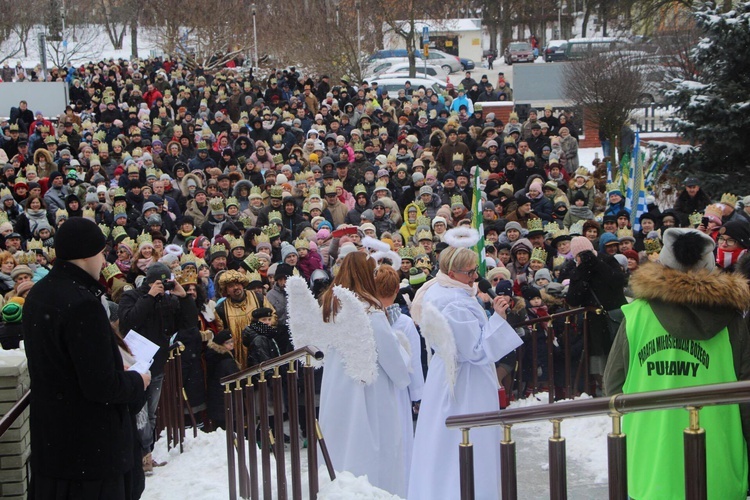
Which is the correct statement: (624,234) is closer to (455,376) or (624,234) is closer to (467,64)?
(455,376)

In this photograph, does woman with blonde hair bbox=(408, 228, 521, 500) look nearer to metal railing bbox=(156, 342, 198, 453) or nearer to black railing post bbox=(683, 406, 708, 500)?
metal railing bbox=(156, 342, 198, 453)

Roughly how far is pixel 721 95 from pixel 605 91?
906 cm

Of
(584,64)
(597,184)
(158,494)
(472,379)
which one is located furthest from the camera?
(584,64)

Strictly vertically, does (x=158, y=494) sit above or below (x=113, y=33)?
below

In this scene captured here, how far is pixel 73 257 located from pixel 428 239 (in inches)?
331

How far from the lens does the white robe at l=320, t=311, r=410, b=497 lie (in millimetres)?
6246

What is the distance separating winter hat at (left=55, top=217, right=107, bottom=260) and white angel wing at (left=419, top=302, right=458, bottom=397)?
7.35ft

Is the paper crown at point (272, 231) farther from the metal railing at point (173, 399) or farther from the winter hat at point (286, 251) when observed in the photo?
the metal railing at point (173, 399)

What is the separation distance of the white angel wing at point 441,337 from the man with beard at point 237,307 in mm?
3323

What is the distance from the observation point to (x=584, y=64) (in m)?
24.2

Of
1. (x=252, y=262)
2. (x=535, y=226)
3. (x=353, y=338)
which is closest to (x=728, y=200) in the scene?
(x=535, y=226)

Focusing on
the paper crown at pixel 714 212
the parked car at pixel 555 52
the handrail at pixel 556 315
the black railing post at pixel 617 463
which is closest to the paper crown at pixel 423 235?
the handrail at pixel 556 315

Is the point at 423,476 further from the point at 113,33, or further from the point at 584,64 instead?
the point at 113,33

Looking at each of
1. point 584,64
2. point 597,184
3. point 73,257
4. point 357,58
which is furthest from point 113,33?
point 73,257
